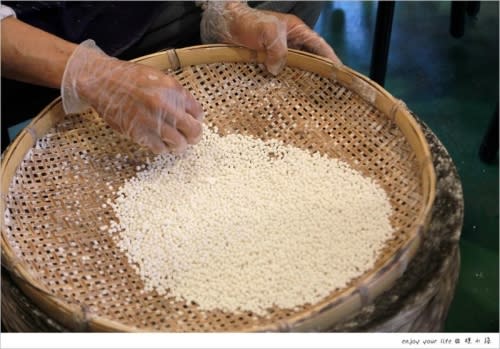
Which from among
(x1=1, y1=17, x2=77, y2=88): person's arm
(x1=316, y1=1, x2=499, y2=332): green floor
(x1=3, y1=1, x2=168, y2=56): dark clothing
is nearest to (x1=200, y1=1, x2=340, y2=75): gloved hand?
(x1=3, y1=1, x2=168, y2=56): dark clothing

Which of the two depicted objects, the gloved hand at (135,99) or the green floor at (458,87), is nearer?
the gloved hand at (135,99)

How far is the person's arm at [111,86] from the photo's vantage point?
100cm

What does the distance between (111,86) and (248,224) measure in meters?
0.33


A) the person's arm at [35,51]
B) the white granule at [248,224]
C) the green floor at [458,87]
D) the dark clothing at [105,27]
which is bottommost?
the green floor at [458,87]

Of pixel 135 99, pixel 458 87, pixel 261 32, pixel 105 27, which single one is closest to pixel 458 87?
pixel 458 87

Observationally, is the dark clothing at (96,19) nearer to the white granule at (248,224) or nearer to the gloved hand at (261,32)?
the gloved hand at (261,32)

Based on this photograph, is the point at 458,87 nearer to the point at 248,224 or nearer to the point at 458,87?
the point at 458,87

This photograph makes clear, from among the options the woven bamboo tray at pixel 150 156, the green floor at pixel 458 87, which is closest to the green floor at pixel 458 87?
the green floor at pixel 458 87

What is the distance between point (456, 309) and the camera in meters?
1.38

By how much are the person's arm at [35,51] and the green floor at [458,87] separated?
3.15ft

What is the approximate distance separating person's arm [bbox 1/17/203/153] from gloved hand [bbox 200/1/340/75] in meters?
0.20

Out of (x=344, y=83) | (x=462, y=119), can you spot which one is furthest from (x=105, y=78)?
(x=462, y=119)

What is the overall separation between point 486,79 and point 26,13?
142 centimetres

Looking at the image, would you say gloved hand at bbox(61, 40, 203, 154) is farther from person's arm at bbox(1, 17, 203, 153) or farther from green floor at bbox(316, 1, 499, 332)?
green floor at bbox(316, 1, 499, 332)
